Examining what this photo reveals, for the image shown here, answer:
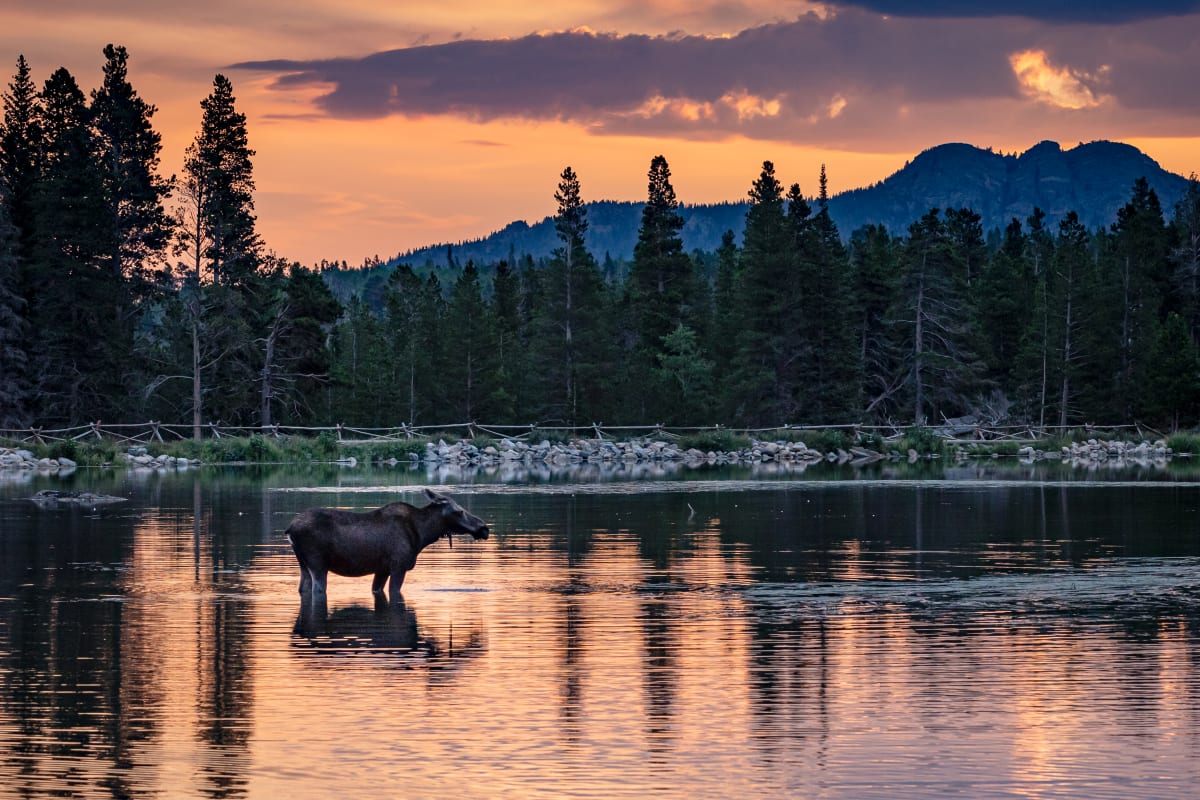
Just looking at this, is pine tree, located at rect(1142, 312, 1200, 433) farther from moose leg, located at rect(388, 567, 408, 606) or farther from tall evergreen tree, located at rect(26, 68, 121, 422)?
moose leg, located at rect(388, 567, 408, 606)

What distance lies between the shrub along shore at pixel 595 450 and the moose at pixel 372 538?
43.5 metres

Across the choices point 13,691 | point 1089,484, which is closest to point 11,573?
point 13,691

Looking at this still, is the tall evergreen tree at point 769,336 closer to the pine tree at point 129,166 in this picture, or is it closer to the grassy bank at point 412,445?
the grassy bank at point 412,445

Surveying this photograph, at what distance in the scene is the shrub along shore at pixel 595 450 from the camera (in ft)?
211

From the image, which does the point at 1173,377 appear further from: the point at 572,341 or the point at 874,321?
the point at 572,341

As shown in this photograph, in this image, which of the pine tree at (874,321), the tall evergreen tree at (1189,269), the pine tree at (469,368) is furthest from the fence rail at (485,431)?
the tall evergreen tree at (1189,269)

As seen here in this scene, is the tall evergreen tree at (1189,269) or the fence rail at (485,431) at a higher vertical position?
the tall evergreen tree at (1189,269)

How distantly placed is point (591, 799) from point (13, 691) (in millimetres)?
6154

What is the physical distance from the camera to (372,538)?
19719 millimetres

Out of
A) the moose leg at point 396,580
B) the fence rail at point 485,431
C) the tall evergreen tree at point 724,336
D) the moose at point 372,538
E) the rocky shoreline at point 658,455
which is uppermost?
the tall evergreen tree at point 724,336

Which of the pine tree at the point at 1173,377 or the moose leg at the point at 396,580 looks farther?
the pine tree at the point at 1173,377

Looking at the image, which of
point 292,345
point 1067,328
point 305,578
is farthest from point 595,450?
point 305,578

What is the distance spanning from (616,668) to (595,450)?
57.5 metres

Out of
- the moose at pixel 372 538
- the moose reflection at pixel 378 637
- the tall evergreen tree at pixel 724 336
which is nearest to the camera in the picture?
the moose reflection at pixel 378 637
